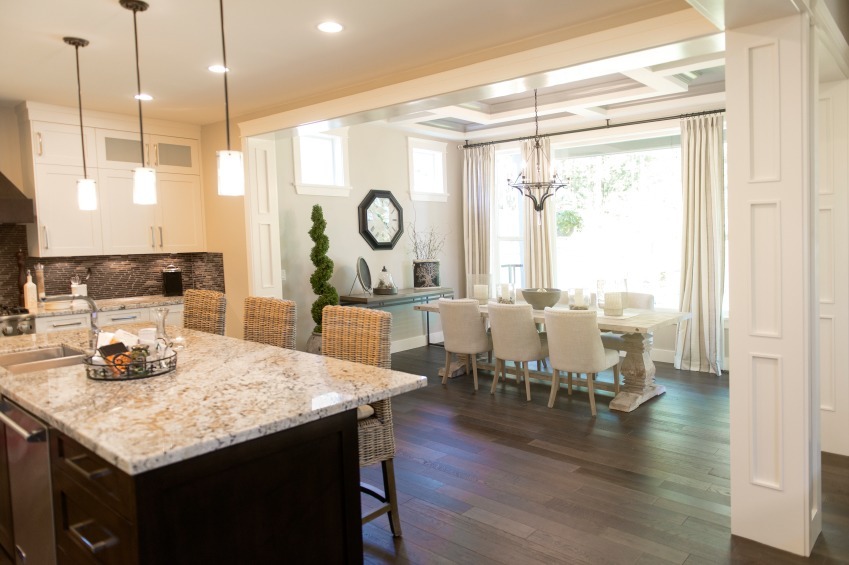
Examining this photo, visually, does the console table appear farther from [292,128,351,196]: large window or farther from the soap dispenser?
the soap dispenser

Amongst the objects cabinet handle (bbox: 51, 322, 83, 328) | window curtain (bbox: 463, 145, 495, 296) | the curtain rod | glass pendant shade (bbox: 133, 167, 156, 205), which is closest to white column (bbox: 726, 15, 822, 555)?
glass pendant shade (bbox: 133, 167, 156, 205)

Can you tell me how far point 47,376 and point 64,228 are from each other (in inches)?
122

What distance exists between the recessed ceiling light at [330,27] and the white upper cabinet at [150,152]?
9.38ft

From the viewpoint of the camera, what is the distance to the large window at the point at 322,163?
247 inches

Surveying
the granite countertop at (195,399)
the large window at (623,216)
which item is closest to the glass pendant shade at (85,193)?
the granite countertop at (195,399)

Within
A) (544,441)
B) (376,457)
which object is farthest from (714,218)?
(376,457)

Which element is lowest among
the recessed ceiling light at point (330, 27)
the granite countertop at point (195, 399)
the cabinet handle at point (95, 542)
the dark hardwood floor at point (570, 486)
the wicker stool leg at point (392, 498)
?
the dark hardwood floor at point (570, 486)

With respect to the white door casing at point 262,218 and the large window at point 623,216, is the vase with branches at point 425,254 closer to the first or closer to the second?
the large window at point 623,216

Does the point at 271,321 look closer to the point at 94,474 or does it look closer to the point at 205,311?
the point at 205,311

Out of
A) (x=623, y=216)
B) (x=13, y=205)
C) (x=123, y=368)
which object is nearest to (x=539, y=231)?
(x=623, y=216)

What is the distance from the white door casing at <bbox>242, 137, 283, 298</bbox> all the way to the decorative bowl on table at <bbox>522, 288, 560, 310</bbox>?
2440 millimetres

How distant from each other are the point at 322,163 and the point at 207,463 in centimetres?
533

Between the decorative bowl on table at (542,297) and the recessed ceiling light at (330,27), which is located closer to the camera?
the recessed ceiling light at (330,27)

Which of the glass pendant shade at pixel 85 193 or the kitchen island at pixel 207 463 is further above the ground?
the glass pendant shade at pixel 85 193
